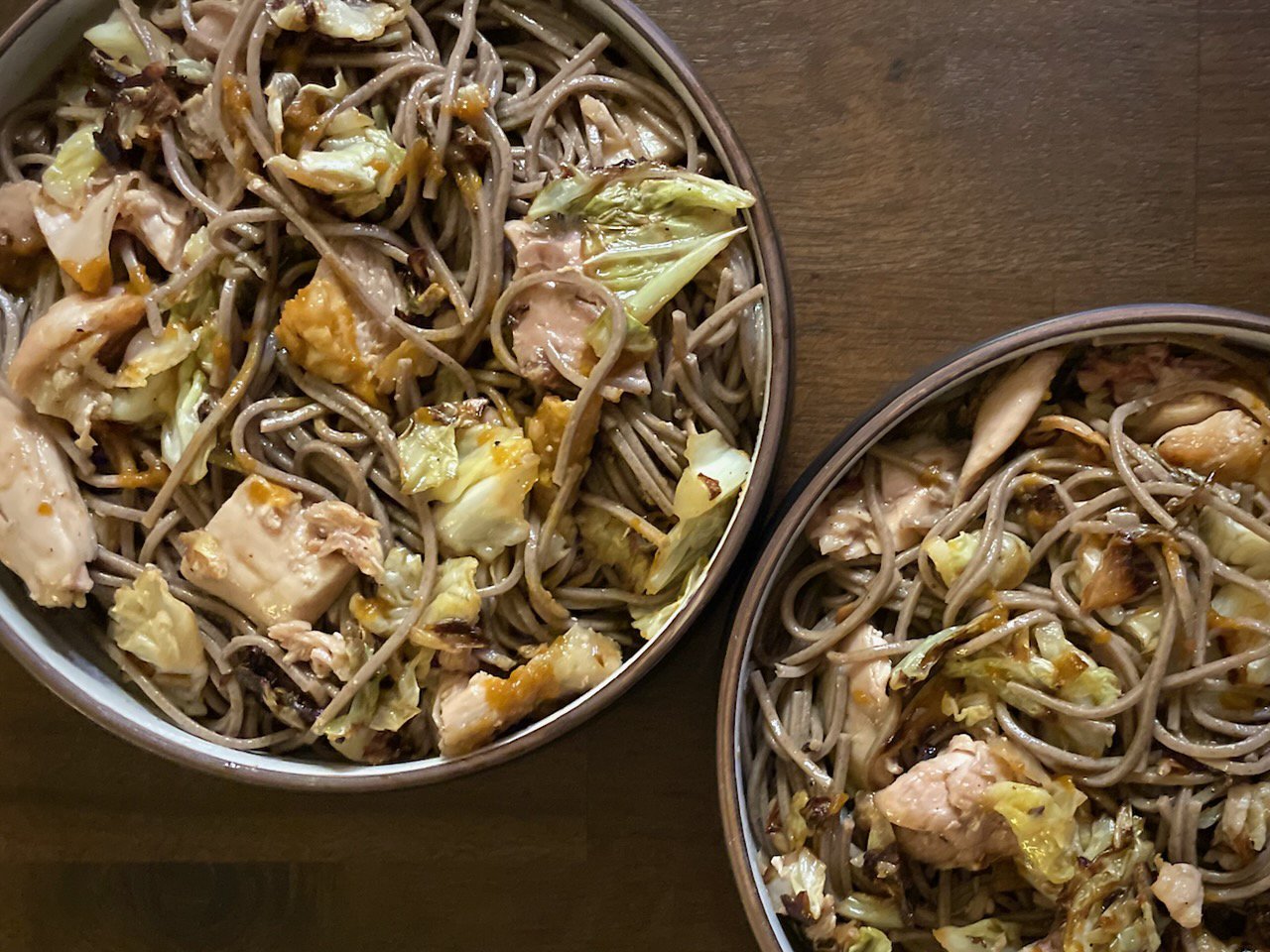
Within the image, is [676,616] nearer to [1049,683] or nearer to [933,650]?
[933,650]

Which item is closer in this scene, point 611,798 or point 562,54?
point 562,54

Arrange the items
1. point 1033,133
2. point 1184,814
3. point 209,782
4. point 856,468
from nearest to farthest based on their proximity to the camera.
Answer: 1. point 1184,814
2. point 856,468
3. point 1033,133
4. point 209,782

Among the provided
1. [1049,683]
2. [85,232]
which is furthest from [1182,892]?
[85,232]

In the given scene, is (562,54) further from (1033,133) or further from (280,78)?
(1033,133)

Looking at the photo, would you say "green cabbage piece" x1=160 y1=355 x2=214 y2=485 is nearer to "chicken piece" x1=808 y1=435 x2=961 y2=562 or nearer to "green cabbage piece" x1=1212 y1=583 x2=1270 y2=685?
"chicken piece" x1=808 y1=435 x2=961 y2=562

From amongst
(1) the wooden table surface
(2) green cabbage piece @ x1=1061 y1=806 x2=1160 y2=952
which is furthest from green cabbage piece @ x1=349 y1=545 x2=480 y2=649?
(2) green cabbage piece @ x1=1061 y1=806 x2=1160 y2=952

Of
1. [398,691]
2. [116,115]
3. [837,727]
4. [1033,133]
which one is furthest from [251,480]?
[1033,133]
